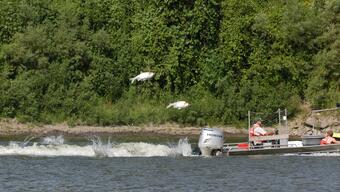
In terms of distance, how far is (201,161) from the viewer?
40.5m

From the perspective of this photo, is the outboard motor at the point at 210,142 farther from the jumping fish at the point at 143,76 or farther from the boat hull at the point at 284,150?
the jumping fish at the point at 143,76

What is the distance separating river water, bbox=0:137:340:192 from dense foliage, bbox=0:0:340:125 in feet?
53.1

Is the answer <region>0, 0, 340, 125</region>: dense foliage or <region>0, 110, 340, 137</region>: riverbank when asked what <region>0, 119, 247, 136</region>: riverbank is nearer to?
<region>0, 110, 340, 137</region>: riverbank

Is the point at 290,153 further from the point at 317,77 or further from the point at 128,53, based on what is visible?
the point at 128,53

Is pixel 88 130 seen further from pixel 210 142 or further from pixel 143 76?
pixel 210 142

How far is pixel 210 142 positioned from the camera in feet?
136

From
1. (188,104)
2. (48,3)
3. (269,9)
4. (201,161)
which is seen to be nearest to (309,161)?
(201,161)

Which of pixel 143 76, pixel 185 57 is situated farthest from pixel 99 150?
pixel 185 57

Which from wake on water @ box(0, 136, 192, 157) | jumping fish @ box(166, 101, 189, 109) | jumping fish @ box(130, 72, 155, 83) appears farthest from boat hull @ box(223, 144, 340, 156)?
jumping fish @ box(130, 72, 155, 83)

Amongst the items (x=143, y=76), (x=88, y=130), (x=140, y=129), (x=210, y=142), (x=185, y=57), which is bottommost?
(x=210, y=142)

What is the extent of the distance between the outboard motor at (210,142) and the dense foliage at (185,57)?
54.9 feet

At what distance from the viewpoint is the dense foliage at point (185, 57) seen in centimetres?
5978

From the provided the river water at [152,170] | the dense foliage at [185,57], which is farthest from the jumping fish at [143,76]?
the river water at [152,170]

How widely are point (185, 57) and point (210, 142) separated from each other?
67.9 ft
